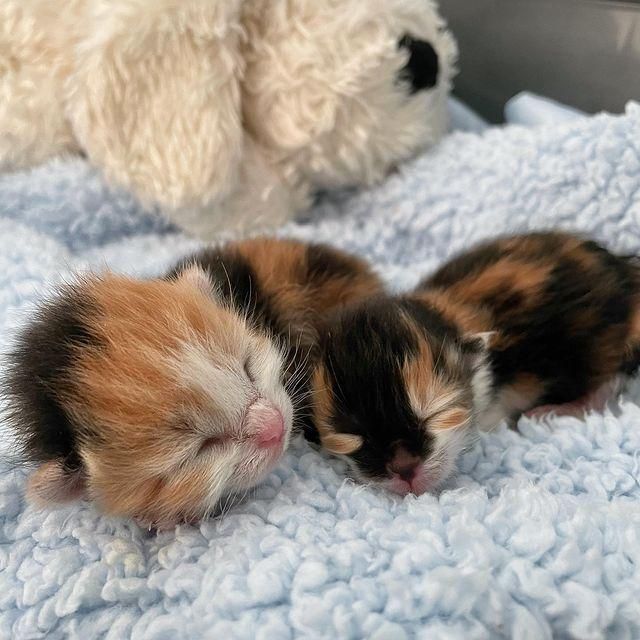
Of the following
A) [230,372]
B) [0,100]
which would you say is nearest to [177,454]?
[230,372]

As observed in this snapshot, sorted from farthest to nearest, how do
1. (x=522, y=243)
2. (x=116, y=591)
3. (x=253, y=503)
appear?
1. (x=522, y=243)
2. (x=253, y=503)
3. (x=116, y=591)

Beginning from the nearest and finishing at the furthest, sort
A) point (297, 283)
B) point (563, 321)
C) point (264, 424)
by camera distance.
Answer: point (264, 424) → point (563, 321) → point (297, 283)

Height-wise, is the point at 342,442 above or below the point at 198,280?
below

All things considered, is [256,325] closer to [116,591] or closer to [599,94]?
[116,591]

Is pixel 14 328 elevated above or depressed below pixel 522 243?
below

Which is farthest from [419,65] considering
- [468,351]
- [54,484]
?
[54,484]

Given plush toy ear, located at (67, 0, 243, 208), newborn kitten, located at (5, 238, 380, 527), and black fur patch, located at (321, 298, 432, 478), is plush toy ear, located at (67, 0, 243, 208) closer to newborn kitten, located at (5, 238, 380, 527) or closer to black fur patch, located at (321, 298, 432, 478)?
newborn kitten, located at (5, 238, 380, 527)

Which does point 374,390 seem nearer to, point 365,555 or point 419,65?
point 365,555
